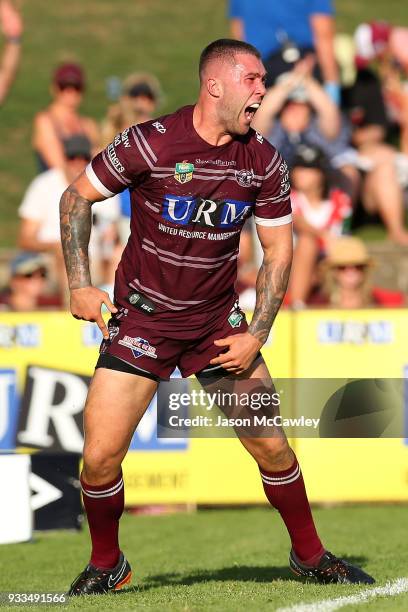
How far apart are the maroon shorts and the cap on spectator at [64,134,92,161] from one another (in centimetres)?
526

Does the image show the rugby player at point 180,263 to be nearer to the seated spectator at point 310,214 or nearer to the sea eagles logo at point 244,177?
the sea eagles logo at point 244,177

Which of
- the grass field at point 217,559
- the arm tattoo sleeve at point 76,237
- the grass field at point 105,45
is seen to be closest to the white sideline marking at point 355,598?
the grass field at point 217,559

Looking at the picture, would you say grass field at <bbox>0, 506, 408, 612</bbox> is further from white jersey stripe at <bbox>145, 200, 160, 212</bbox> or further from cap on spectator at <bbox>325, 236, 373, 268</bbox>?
cap on spectator at <bbox>325, 236, 373, 268</bbox>

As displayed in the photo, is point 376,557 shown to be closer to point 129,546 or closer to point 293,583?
point 293,583

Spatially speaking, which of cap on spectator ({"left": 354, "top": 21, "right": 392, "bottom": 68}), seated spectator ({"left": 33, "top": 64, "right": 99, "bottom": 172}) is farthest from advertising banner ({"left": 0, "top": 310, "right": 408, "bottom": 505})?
cap on spectator ({"left": 354, "top": 21, "right": 392, "bottom": 68})

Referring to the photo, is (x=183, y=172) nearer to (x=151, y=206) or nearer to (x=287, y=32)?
(x=151, y=206)

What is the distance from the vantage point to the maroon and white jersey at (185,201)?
6039 mm

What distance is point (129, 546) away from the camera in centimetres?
864

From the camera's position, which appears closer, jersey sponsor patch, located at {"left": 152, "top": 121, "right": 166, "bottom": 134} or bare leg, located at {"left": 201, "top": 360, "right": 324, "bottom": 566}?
jersey sponsor patch, located at {"left": 152, "top": 121, "right": 166, "bottom": 134}

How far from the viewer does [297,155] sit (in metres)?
12.0

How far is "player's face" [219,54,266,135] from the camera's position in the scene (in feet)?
19.8

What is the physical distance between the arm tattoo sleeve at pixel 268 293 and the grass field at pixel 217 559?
1.28 m

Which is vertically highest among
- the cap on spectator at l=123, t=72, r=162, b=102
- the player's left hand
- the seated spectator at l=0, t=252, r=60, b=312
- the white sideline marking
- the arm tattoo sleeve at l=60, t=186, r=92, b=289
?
the cap on spectator at l=123, t=72, r=162, b=102

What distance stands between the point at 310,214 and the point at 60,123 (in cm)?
266
